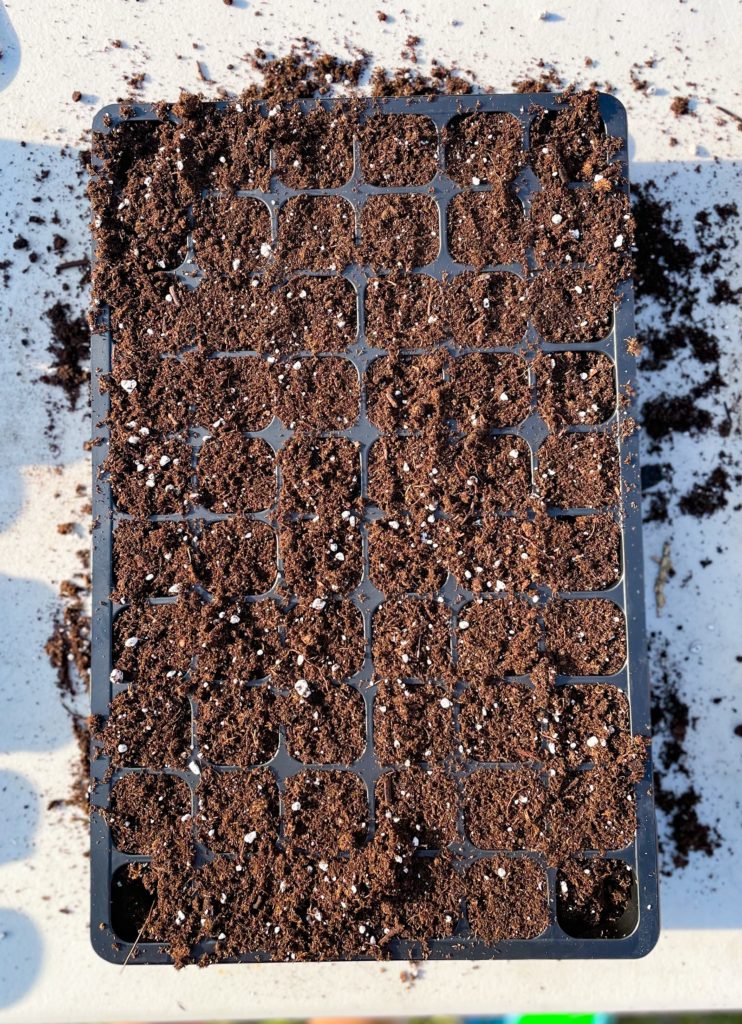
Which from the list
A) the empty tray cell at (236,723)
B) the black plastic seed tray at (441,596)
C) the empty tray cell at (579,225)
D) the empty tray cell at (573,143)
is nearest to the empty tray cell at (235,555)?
the black plastic seed tray at (441,596)

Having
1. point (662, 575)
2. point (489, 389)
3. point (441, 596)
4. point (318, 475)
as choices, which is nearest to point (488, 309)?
point (489, 389)

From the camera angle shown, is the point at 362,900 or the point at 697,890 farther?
the point at 697,890

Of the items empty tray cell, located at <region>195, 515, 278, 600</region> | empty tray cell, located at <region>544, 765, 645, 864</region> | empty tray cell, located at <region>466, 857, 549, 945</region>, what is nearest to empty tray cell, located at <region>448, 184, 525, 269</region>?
empty tray cell, located at <region>195, 515, 278, 600</region>

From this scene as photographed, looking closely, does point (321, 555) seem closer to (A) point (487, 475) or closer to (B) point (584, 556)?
(A) point (487, 475)

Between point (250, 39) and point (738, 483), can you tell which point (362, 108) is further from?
point (738, 483)

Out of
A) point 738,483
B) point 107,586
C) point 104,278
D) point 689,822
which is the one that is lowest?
point 689,822

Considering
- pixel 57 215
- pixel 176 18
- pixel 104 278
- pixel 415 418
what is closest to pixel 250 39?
pixel 176 18

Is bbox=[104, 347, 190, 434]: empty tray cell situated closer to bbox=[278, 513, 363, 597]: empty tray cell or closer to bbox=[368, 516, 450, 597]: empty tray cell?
bbox=[278, 513, 363, 597]: empty tray cell
